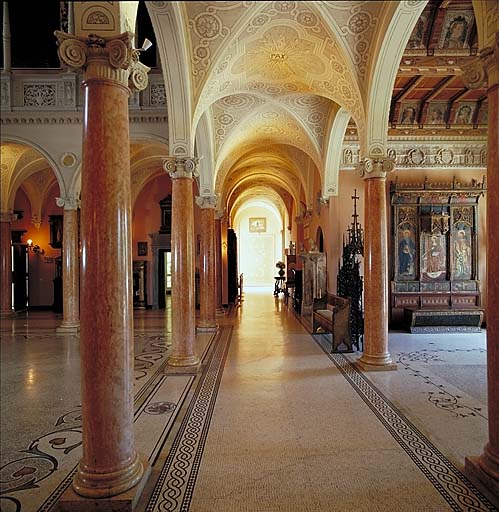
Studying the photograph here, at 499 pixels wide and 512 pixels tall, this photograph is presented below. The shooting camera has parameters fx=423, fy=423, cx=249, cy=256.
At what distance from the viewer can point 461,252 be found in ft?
37.2

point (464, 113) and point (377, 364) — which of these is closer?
point (377, 364)

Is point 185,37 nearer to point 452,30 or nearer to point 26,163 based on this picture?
point 452,30

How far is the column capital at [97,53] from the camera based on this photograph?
2916 mm

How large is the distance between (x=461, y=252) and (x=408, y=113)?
3941 mm

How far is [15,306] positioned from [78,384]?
39.7 feet

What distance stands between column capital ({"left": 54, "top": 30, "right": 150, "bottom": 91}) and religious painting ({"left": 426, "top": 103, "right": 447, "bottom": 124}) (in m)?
9.58

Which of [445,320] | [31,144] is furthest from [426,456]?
[31,144]

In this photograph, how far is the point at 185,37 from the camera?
19.8 feet

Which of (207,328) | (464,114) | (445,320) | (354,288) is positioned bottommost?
(207,328)

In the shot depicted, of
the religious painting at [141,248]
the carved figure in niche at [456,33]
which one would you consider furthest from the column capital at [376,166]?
the religious painting at [141,248]

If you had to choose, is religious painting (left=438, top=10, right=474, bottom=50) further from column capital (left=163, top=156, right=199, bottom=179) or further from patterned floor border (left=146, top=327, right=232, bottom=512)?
patterned floor border (left=146, top=327, right=232, bottom=512)

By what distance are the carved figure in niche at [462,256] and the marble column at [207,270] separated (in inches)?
256

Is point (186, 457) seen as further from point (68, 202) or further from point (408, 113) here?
point (408, 113)

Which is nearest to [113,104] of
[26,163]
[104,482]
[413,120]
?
[104,482]
